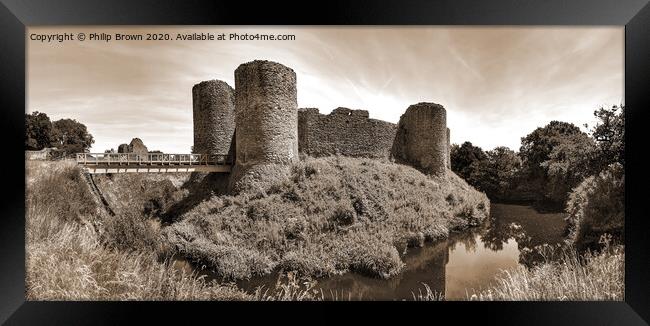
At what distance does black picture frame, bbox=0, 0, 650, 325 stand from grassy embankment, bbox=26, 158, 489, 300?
234 mm

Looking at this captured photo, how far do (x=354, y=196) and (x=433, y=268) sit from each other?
10.1 ft

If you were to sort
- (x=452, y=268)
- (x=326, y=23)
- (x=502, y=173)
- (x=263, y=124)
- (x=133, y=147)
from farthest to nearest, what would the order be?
(x=502, y=173)
(x=133, y=147)
(x=263, y=124)
(x=452, y=268)
(x=326, y=23)

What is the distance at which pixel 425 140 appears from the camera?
15.9 meters

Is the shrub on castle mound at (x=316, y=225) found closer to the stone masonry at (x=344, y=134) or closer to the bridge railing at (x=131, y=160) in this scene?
the bridge railing at (x=131, y=160)

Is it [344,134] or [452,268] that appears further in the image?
[344,134]

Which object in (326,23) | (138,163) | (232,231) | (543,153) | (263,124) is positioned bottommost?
(232,231)

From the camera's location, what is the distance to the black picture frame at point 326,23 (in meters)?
3.54

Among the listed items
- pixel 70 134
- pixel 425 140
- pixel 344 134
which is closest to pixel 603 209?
pixel 344 134

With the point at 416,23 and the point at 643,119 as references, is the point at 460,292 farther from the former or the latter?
the point at 416,23

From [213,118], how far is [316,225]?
8.26m

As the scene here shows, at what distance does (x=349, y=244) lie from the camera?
6.86 m

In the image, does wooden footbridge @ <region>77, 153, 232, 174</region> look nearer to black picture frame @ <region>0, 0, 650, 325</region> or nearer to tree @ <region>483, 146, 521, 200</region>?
black picture frame @ <region>0, 0, 650, 325</region>

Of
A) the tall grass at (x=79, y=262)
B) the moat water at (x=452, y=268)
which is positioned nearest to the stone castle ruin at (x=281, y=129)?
the moat water at (x=452, y=268)

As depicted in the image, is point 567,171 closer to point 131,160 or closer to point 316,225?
point 316,225
